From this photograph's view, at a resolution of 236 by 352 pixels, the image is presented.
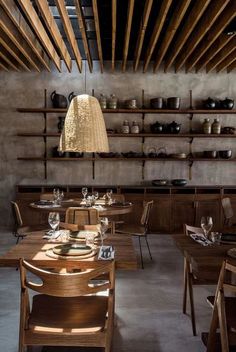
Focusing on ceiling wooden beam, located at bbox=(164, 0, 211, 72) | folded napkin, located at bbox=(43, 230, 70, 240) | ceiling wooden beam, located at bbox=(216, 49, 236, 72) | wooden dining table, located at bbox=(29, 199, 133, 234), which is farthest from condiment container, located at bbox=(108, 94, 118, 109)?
folded napkin, located at bbox=(43, 230, 70, 240)

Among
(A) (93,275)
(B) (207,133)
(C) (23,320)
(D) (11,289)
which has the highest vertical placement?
(B) (207,133)

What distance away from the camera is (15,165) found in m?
7.52

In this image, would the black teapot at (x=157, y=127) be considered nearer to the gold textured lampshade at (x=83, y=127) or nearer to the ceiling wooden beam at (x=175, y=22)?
the ceiling wooden beam at (x=175, y=22)

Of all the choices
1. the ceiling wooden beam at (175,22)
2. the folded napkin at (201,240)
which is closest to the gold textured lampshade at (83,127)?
the folded napkin at (201,240)

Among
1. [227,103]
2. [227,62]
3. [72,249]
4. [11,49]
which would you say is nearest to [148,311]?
[72,249]

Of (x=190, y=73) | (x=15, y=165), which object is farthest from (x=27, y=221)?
(x=190, y=73)

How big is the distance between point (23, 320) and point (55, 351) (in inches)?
26.9

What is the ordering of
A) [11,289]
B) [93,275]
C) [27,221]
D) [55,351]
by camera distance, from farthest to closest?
[27,221] → [11,289] → [55,351] → [93,275]

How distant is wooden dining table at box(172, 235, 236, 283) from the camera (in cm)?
238

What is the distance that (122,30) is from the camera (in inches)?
229

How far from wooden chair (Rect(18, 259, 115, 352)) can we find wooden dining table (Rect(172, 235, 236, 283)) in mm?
635

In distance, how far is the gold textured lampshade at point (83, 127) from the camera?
2.57 m

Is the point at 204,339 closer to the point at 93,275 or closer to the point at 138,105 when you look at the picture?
the point at 93,275

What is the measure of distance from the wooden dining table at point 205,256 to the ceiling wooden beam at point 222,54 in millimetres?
3718
